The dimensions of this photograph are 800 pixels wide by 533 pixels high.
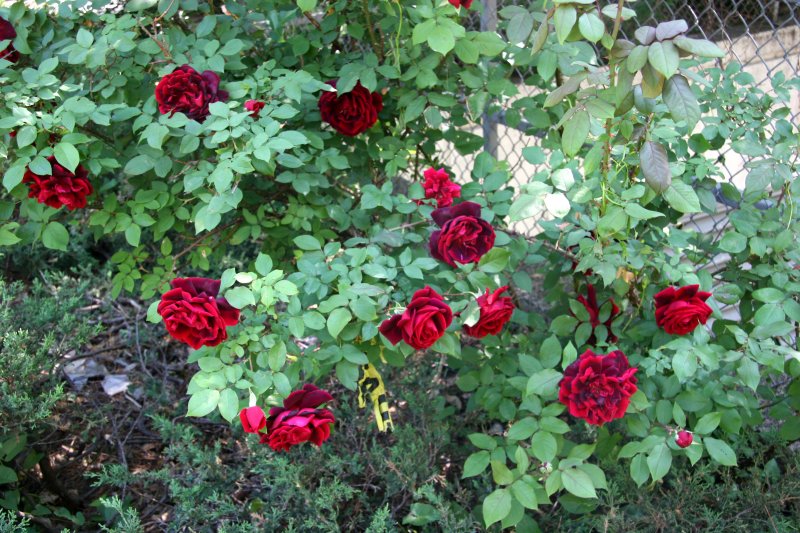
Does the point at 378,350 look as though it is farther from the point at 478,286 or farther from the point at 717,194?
the point at 717,194

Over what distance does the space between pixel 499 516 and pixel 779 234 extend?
86 centimetres

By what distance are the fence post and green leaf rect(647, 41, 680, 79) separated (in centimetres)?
123

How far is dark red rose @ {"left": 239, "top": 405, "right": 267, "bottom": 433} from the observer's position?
4.54 feet

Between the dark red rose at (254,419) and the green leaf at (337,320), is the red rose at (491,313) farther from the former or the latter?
the dark red rose at (254,419)

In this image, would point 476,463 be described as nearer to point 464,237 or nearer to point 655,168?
point 464,237

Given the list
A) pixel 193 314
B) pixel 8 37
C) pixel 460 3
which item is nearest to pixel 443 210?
pixel 460 3

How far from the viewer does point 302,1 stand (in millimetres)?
1578

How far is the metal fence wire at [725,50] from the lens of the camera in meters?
2.34

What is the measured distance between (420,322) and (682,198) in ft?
1.80

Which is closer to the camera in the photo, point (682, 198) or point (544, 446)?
point (682, 198)

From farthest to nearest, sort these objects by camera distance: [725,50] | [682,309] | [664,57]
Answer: [725,50] < [682,309] < [664,57]

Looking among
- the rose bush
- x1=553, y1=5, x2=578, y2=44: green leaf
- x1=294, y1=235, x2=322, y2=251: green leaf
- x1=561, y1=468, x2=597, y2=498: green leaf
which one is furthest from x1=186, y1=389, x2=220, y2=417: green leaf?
x1=553, y1=5, x2=578, y2=44: green leaf

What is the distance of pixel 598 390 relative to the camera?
148 centimetres

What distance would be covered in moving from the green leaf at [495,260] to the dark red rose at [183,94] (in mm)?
705
